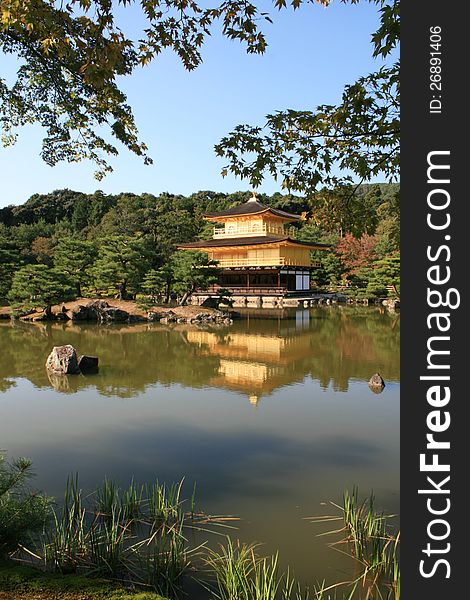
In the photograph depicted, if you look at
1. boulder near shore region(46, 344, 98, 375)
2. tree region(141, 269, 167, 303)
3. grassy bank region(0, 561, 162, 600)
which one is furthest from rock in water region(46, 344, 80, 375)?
tree region(141, 269, 167, 303)

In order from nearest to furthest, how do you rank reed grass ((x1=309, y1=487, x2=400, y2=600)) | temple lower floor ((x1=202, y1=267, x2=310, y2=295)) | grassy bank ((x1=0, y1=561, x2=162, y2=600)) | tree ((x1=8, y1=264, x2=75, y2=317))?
grassy bank ((x1=0, y1=561, x2=162, y2=600))
reed grass ((x1=309, y1=487, x2=400, y2=600))
tree ((x1=8, y1=264, x2=75, y2=317))
temple lower floor ((x1=202, y1=267, x2=310, y2=295))

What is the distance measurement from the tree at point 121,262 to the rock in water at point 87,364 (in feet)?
34.7

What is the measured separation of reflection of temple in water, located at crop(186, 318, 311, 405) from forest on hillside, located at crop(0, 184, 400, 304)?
9.50 feet

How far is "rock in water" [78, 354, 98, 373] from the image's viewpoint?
8.92 metres

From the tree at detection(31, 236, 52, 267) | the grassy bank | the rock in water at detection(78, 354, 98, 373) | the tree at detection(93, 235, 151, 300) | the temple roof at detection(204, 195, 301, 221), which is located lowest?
the rock in water at detection(78, 354, 98, 373)

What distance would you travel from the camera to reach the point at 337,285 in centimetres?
3128

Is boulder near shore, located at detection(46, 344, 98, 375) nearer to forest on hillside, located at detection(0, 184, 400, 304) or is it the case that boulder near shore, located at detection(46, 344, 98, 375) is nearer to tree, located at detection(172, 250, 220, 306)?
forest on hillside, located at detection(0, 184, 400, 304)

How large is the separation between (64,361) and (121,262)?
11357 mm

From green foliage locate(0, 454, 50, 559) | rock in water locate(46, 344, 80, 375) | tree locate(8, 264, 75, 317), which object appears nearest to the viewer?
green foliage locate(0, 454, 50, 559)

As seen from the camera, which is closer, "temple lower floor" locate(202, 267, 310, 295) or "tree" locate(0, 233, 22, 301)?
"tree" locate(0, 233, 22, 301)

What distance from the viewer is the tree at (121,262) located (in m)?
19.3

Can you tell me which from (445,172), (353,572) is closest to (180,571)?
(353,572)

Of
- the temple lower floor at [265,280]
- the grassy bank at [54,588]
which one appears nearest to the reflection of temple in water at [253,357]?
the grassy bank at [54,588]

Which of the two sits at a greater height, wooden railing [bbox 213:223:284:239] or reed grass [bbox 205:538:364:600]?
wooden railing [bbox 213:223:284:239]
